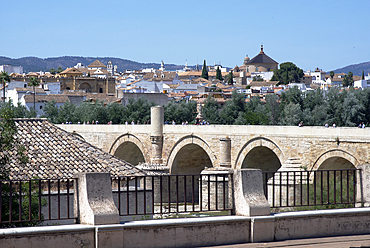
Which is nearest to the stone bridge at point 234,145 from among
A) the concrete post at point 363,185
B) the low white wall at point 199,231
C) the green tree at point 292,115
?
the concrete post at point 363,185

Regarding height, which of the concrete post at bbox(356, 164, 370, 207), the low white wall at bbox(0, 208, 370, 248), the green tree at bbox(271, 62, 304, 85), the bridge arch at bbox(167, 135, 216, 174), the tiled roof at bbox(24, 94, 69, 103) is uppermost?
the green tree at bbox(271, 62, 304, 85)

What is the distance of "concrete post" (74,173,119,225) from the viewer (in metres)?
5.76

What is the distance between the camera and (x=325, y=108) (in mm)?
37281

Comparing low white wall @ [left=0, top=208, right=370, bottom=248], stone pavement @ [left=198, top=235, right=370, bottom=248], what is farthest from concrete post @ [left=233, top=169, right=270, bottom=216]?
stone pavement @ [left=198, top=235, right=370, bottom=248]

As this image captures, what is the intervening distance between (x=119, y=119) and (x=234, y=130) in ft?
74.2

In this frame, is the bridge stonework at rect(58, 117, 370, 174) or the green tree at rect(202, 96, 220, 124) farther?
the green tree at rect(202, 96, 220, 124)

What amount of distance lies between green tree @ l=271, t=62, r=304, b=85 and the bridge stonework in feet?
258

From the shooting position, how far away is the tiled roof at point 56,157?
12461 mm

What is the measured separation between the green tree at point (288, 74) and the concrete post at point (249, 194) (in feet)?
326

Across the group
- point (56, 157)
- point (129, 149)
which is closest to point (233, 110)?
point (129, 149)

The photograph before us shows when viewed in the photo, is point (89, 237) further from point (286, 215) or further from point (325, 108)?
point (325, 108)

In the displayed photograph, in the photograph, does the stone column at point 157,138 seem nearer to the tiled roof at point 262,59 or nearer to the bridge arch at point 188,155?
the bridge arch at point 188,155

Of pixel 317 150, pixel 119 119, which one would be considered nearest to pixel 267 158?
pixel 317 150

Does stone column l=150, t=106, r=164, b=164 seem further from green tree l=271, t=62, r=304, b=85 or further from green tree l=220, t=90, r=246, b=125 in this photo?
green tree l=271, t=62, r=304, b=85
